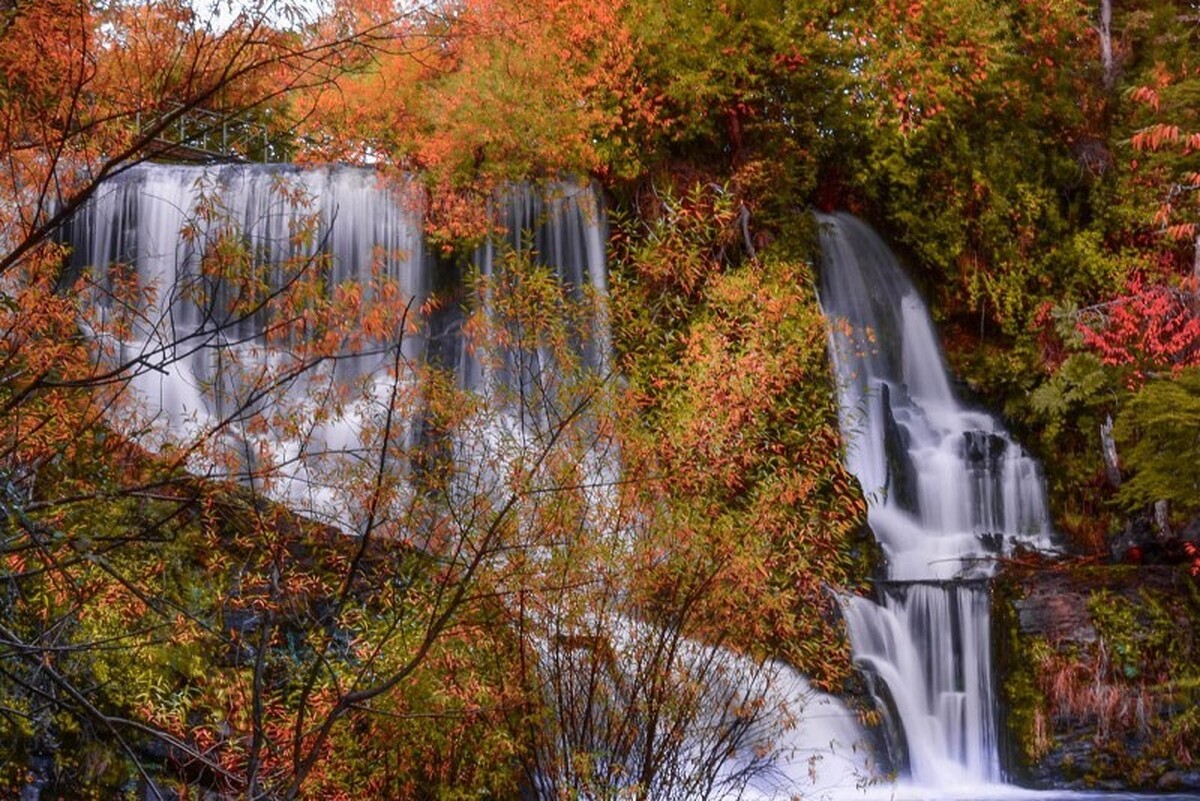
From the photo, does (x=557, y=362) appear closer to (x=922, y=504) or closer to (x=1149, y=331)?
(x=922, y=504)

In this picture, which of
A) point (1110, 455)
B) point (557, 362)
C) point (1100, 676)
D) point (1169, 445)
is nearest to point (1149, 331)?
point (1169, 445)

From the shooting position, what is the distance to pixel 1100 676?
34.2 ft

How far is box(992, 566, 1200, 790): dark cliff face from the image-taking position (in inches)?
395

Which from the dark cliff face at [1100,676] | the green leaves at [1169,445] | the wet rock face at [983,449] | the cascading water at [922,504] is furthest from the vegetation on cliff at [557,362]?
the wet rock face at [983,449]

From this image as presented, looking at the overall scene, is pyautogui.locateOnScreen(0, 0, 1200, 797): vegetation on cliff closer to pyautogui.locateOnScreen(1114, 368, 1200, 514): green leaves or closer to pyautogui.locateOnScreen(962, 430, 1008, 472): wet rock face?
pyautogui.locateOnScreen(1114, 368, 1200, 514): green leaves

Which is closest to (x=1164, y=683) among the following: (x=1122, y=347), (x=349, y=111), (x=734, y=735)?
(x=1122, y=347)

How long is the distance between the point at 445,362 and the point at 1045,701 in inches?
261

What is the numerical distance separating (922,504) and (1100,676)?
126 inches

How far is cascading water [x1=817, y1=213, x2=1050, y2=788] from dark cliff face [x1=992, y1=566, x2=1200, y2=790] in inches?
9.9

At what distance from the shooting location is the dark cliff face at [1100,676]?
10023 mm

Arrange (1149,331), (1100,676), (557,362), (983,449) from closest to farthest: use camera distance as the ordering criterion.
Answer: (557,362) → (1100,676) → (1149,331) → (983,449)

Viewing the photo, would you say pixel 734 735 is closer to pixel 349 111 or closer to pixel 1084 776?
pixel 1084 776

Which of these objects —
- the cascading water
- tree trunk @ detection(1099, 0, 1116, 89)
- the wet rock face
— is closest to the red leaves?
the wet rock face

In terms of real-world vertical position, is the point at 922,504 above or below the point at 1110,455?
below
